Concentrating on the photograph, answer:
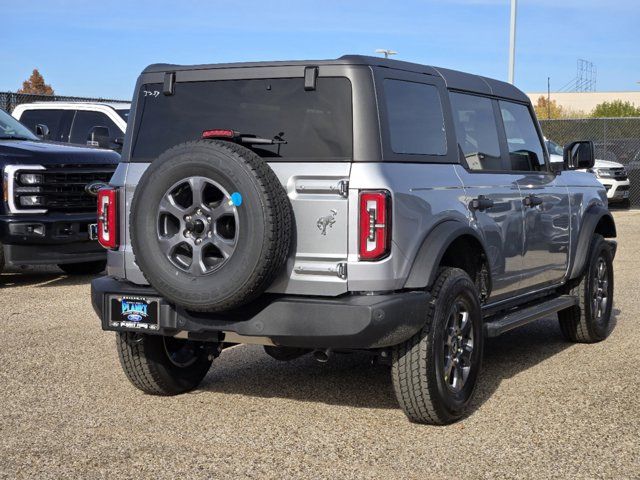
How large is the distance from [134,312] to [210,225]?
815 millimetres

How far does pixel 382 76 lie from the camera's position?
5.59 metres

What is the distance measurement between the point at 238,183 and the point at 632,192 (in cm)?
2225

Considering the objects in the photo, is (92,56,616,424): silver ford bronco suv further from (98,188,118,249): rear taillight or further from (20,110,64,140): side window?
(20,110,64,140): side window

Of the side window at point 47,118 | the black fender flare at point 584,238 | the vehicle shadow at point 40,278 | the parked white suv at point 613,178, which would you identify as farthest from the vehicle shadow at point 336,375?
the parked white suv at point 613,178

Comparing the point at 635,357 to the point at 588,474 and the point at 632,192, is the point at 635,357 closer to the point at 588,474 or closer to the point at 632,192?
the point at 588,474

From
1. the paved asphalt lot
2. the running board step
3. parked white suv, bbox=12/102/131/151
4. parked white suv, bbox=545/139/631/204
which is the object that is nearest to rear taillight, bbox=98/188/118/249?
the paved asphalt lot

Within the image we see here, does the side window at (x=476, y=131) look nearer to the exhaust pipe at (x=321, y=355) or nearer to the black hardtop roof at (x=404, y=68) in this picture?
the black hardtop roof at (x=404, y=68)

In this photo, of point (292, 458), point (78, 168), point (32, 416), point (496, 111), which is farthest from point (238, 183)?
point (78, 168)

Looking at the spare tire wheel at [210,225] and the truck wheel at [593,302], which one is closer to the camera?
the spare tire wheel at [210,225]

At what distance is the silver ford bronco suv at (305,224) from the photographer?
17.2ft

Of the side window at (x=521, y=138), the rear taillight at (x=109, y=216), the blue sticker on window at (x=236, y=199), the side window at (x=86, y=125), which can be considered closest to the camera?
the blue sticker on window at (x=236, y=199)

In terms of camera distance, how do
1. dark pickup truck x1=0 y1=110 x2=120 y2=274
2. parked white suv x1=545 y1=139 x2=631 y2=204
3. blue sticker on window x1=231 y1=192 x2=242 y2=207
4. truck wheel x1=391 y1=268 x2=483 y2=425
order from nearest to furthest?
blue sticker on window x1=231 y1=192 x2=242 y2=207, truck wheel x1=391 y1=268 x2=483 y2=425, dark pickup truck x1=0 y1=110 x2=120 y2=274, parked white suv x1=545 y1=139 x2=631 y2=204

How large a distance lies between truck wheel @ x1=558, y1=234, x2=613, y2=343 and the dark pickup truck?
5069 mm

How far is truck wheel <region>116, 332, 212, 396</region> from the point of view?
626cm
